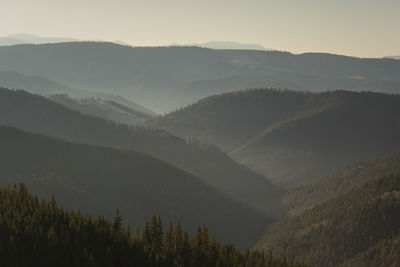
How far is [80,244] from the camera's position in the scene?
94.7m

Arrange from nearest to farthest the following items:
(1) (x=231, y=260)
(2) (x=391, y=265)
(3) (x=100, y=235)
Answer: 1. (3) (x=100, y=235)
2. (1) (x=231, y=260)
3. (2) (x=391, y=265)

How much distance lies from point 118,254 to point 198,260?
75.5ft

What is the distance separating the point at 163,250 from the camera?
11194cm

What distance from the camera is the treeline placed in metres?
82.7

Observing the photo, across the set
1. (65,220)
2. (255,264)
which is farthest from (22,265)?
(255,264)

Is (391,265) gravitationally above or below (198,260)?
below

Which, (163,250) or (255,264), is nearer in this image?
(163,250)

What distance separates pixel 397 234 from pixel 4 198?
157 meters

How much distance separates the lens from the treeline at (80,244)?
3255 inches

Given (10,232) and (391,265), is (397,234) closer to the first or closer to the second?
(391,265)

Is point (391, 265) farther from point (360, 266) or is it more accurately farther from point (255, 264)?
point (255, 264)

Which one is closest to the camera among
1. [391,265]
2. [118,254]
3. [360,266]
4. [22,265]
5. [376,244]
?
[22,265]

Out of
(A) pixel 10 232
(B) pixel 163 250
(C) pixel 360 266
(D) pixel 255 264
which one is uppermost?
(A) pixel 10 232

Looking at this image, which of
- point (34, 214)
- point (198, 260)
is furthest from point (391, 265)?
point (34, 214)
